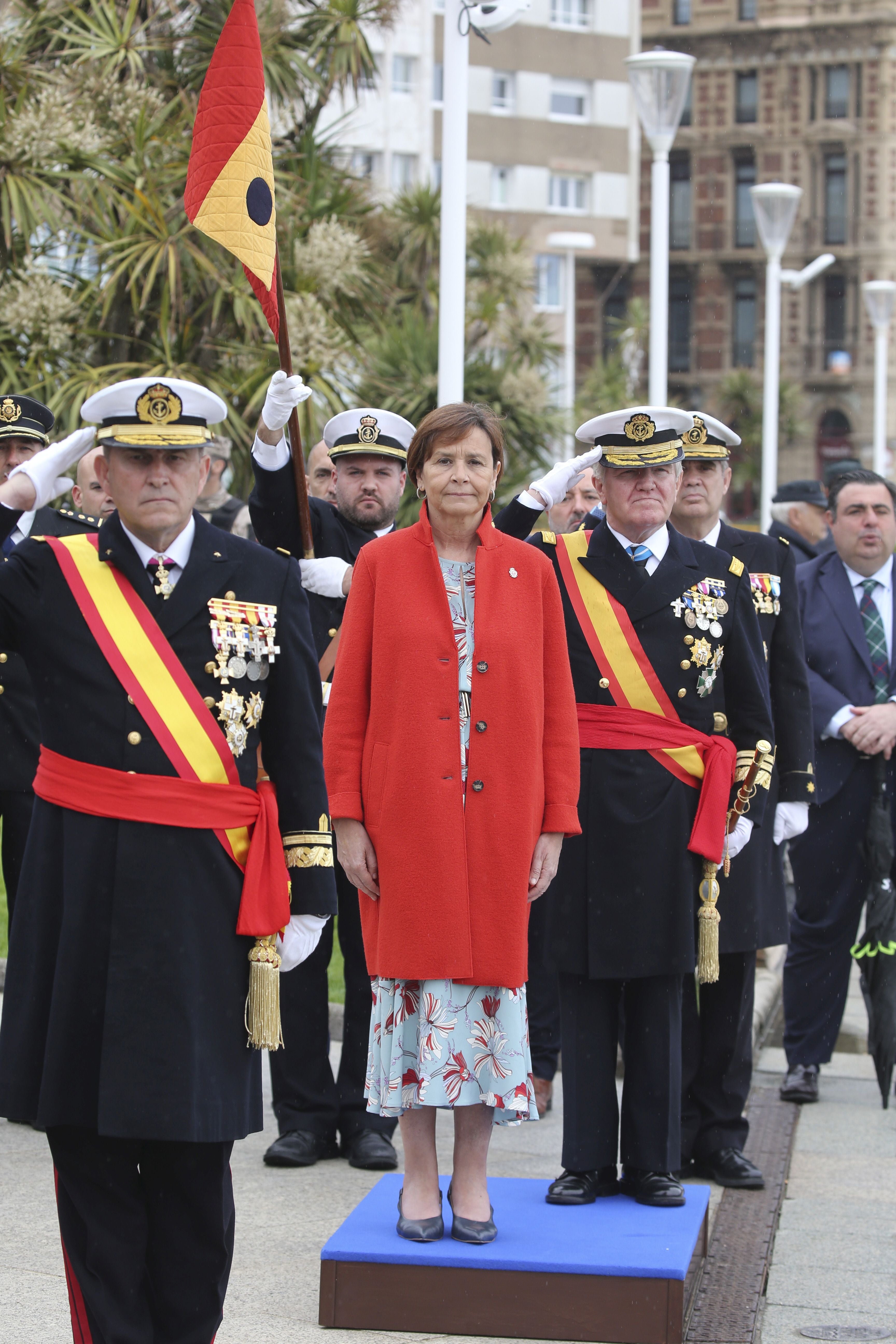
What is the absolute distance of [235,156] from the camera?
4473 mm

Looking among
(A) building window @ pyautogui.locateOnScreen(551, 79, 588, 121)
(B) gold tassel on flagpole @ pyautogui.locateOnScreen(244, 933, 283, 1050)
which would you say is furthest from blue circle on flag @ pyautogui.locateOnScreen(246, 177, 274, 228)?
(A) building window @ pyautogui.locateOnScreen(551, 79, 588, 121)

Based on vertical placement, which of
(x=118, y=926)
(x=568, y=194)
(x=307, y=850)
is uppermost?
(x=568, y=194)

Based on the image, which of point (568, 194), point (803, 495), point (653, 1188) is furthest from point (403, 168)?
point (653, 1188)

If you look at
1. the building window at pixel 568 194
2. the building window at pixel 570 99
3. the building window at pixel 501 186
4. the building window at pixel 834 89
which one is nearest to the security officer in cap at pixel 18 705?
the building window at pixel 501 186

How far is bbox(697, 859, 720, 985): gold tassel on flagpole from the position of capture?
17.1 feet

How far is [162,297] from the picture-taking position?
44.7ft

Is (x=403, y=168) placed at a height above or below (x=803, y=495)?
above

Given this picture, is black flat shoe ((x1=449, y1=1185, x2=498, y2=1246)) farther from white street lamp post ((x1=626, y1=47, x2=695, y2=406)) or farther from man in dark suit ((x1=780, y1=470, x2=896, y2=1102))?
white street lamp post ((x1=626, y1=47, x2=695, y2=406))

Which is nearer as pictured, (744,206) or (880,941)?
(880,941)

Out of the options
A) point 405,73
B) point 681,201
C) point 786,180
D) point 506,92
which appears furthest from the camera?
point 786,180

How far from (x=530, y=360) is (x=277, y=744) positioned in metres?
20.3

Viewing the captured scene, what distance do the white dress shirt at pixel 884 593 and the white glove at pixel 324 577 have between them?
2426 millimetres

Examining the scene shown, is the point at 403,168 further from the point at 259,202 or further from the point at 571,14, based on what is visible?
the point at 259,202

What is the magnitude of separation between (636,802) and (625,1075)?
722 mm
